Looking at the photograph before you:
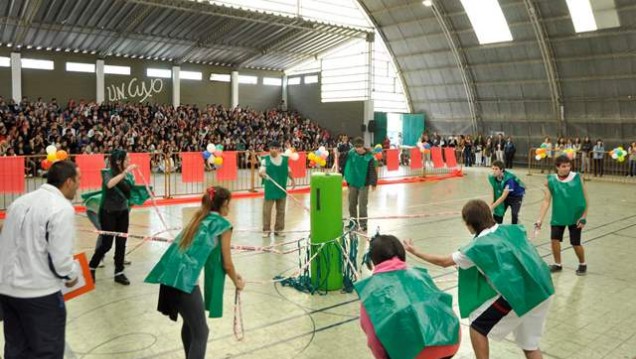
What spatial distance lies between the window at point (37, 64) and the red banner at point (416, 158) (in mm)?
20014

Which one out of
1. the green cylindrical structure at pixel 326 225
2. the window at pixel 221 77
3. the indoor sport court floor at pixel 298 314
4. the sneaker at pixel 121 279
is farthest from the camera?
the window at pixel 221 77

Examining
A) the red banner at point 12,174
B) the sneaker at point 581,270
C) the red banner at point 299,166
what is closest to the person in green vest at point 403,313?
the sneaker at point 581,270

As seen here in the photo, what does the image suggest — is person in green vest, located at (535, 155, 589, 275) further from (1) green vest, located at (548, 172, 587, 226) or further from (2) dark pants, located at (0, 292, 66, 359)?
(2) dark pants, located at (0, 292, 66, 359)

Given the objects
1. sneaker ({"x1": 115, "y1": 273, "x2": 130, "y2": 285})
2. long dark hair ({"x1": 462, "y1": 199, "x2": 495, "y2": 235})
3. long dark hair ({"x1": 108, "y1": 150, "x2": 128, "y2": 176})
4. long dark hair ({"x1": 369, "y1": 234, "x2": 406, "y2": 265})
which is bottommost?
sneaker ({"x1": 115, "y1": 273, "x2": 130, "y2": 285})

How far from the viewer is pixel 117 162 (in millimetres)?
6641

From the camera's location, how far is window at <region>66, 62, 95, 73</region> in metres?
29.1

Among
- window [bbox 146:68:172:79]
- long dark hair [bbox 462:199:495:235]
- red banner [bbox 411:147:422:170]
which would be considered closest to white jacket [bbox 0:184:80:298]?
long dark hair [bbox 462:199:495:235]

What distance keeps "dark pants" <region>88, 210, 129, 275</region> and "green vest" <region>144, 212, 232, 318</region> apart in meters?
3.07

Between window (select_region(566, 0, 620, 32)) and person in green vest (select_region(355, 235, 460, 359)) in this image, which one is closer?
person in green vest (select_region(355, 235, 460, 359))

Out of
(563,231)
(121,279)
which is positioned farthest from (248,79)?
(563,231)

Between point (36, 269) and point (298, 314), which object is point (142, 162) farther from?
point (36, 269)

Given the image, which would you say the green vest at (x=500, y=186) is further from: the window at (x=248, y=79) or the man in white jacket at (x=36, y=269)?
the window at (x=248, y=79)

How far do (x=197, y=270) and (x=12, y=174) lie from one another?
1133cm

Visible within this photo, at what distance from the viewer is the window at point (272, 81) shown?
37.8 metres
